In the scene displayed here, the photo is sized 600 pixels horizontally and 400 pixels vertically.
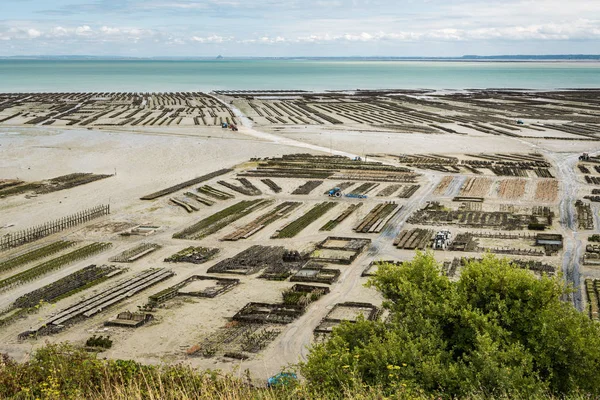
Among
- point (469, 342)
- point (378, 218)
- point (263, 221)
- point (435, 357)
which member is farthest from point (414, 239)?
point (435, 357)

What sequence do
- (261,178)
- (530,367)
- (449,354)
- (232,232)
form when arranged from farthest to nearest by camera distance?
(261,178) < (232,232) < (449,354) < (530,367)

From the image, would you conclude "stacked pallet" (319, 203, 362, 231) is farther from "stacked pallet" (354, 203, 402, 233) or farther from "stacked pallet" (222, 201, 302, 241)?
"stacked pallet" (222, 201, 302, 241)

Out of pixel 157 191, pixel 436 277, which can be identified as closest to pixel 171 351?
pixel 436 277

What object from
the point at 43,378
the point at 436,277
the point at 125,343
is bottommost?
the point at 125,343

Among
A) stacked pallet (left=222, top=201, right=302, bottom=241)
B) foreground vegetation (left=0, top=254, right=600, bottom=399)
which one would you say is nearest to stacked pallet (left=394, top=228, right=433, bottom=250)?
stacked pallet (left=222, top=201, right=302, bottom=241)

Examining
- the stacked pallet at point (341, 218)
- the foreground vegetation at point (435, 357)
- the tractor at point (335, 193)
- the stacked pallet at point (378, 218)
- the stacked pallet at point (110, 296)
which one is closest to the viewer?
the foreground vegetation at point (435, 357)

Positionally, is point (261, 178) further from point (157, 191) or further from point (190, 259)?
point (190, 259)

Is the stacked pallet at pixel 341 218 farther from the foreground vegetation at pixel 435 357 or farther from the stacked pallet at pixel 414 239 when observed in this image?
the foreground vegetation at pixel 435 357

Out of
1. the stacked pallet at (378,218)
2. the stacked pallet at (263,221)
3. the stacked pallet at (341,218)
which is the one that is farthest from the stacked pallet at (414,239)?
the stacked pallet at (263,221)
